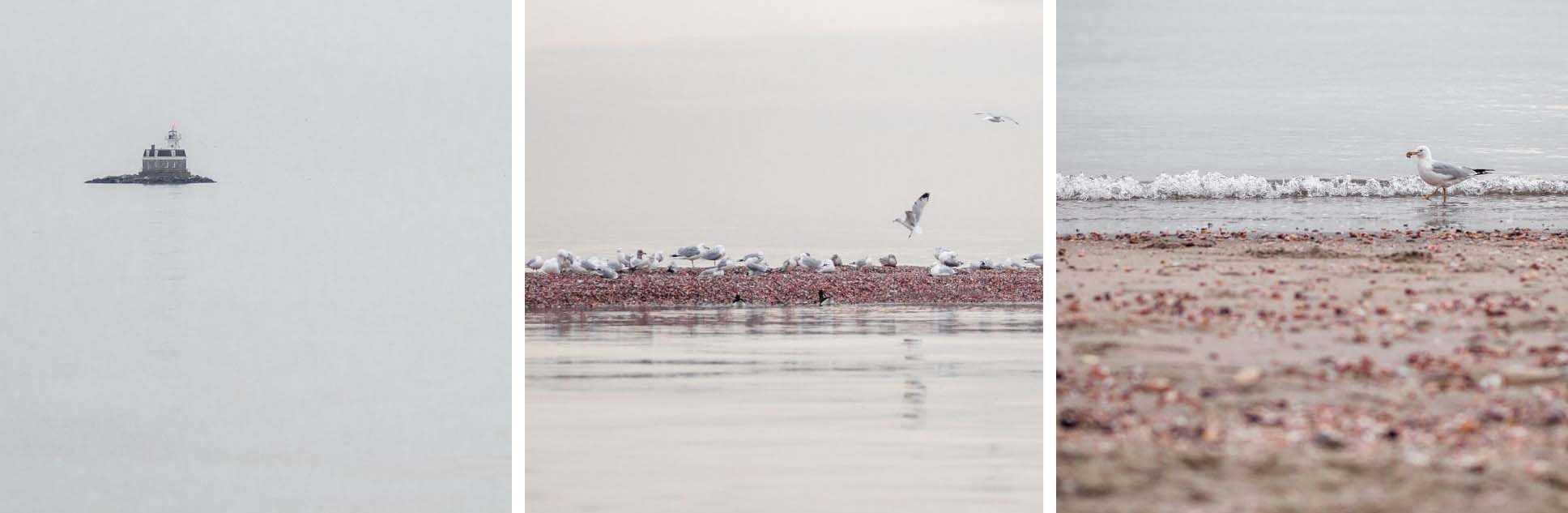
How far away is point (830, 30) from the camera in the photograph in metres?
6.24

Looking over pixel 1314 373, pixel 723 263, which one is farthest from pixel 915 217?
pixel 1314 373

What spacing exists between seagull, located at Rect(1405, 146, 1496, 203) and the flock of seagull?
1492 mm

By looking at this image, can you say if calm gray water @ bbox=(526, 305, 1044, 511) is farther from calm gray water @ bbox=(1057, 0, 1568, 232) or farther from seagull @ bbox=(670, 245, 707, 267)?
calm gray water @ bbox=(1057, 0, 1568, 232)

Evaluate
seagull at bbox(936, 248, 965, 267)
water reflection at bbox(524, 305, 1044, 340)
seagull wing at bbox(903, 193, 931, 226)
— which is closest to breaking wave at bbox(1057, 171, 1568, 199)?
water reflection at bbox(524, 305, 1044, 340)

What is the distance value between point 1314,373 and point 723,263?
8.84 feet

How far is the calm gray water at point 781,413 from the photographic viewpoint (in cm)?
402

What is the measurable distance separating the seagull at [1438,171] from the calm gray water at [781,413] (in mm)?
1526

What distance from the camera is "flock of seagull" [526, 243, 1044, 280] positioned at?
19.7 ft
